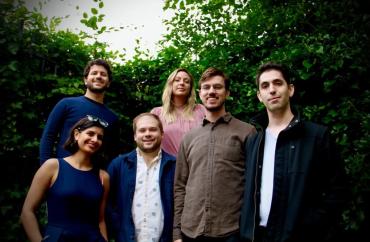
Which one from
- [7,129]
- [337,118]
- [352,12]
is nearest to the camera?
[7,129]

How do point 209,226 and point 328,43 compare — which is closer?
point 209,226

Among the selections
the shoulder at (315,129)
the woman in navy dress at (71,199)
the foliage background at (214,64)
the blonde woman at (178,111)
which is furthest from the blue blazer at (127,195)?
the shoulder at (315,129)

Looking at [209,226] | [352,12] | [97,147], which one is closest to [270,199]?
[209,226]

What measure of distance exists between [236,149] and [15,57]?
Answer: 89.2 inches

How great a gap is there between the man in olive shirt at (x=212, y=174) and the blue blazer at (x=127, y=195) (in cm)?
9

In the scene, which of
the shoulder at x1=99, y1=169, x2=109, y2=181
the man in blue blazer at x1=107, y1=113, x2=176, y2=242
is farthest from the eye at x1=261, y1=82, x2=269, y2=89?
the shoulder at x1=99, y1=169, x2=109, y2=181

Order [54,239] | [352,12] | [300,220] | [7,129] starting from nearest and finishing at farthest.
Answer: [300,220], [54,239], [7,129], [352,12]

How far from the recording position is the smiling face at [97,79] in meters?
3.86

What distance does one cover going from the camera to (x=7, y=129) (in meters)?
3.28

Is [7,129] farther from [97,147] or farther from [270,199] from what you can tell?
[270,199]

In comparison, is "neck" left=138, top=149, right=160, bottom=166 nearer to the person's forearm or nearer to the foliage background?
the person's forearm

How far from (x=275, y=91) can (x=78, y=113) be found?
1.95m

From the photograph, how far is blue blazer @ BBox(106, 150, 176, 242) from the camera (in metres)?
3.00

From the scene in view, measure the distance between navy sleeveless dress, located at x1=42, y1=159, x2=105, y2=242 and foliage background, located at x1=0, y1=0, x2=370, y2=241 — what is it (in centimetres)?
74
